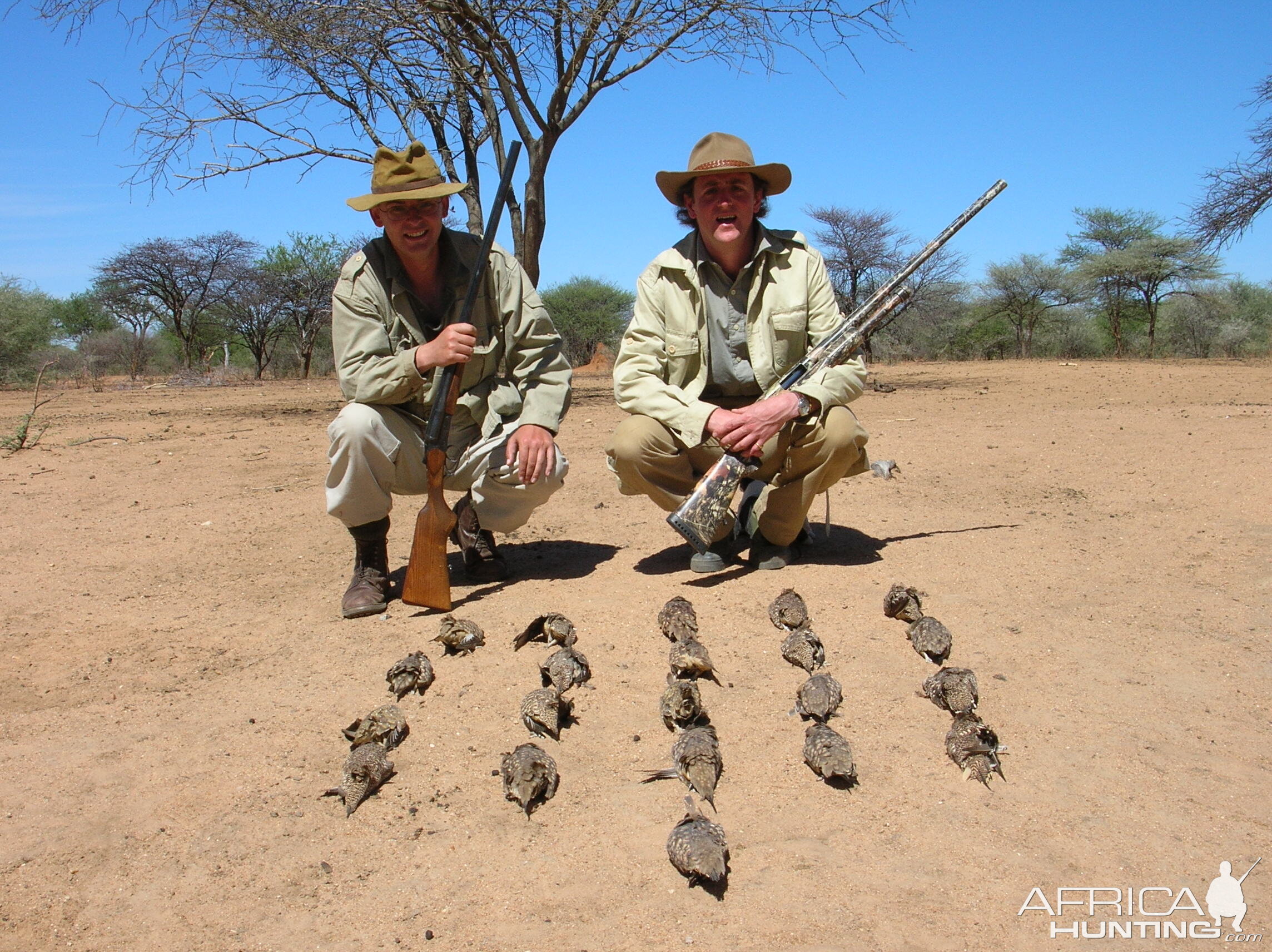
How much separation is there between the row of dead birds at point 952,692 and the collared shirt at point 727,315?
1.29 metres

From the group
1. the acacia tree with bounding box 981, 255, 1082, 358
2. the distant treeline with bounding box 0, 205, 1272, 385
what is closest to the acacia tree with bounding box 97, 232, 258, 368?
the distant treeline with bounding box 0, 205, 1272, 385

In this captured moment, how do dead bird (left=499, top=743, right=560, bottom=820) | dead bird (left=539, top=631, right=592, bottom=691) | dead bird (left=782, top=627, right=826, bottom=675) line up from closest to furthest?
dead bird (left=499, top=743, right=560, bottom=820), dead bird (left=539, top=631, right=592, bottom=691), dead bird (left=782, top=627, right=826, bottom=675)

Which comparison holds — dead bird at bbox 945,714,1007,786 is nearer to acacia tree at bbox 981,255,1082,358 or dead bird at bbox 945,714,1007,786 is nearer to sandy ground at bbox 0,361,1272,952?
sandy ground at bbox 0,361,1272,952

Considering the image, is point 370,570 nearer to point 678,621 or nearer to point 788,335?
point 678,621

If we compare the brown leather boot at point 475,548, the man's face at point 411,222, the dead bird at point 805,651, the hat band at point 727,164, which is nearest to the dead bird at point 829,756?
the dead bird at point 805,651

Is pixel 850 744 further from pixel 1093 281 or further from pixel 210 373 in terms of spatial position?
pixel 1093 281

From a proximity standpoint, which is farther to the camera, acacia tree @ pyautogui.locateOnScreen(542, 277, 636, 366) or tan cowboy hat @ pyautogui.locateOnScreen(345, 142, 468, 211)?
acacia tree @ pyautogui.locateOnScreen(542, 277, 636, 366)

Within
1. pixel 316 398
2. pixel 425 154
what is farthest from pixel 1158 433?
pixel 316 398

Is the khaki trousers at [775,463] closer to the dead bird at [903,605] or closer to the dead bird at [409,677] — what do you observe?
the dead bird at [903,605]

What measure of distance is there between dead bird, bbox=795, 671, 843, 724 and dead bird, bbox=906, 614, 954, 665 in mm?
454

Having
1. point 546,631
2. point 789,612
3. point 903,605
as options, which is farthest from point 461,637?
point 903,605

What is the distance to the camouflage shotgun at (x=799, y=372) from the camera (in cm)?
442

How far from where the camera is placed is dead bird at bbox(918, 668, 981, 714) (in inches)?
128

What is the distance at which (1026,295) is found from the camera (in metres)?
30.5
